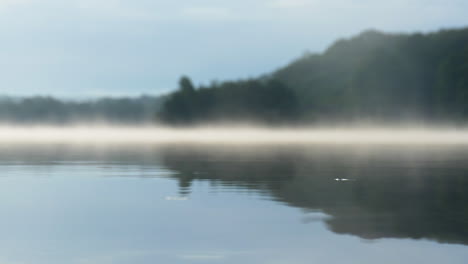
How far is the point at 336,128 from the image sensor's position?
19925 centimetres

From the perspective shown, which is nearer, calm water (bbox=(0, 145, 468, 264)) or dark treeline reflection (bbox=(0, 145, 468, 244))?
calm water (bbox=(0, 145, 468, 264))

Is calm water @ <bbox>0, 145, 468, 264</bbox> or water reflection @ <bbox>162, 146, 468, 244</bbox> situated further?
water reflection @ <bbox>162, 146, 468, 244</bbox>

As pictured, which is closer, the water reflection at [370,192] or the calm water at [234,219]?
the calm water at [234,219]

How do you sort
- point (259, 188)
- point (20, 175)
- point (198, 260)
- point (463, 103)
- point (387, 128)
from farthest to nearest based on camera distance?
point (387, 128)
point (463, 103)
point (20, 175)
point (259, 188)
point (198, 260)

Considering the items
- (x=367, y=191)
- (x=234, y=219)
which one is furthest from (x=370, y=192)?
(x=234, y=219)

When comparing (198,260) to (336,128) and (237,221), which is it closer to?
(237,221)

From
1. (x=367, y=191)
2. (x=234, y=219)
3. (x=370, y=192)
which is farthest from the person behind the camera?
(x=367, y=191)

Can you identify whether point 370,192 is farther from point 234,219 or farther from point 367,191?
point 234,219

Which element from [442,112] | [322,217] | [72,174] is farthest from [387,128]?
[322,217]

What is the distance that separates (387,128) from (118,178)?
536 feet

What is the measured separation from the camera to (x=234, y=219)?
1698cm

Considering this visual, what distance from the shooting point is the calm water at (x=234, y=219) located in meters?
A: 12.7

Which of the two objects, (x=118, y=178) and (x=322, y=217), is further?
(x=118, y=178)

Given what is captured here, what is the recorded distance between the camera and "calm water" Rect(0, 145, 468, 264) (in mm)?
12656
